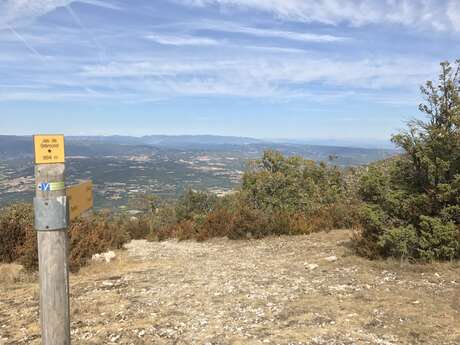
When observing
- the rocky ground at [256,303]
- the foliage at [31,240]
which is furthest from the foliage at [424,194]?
the foliage at [31,240]

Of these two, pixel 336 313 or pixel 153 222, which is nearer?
pixel 336 313

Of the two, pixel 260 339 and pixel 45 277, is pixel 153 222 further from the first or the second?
pixel 45 277

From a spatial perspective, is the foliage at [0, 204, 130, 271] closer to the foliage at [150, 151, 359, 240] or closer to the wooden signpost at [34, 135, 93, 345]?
the foliage at [150, 151, 359, 240]

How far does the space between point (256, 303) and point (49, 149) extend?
4228 mm

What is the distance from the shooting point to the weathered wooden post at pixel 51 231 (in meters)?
3.07

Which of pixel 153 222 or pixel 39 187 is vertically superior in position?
pixel 39 187

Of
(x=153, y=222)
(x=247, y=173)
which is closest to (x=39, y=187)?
(x=153, y=222)

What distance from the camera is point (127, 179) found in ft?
273

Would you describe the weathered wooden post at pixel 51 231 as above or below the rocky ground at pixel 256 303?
above

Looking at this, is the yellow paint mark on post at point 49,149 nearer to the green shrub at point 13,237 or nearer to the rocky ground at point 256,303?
the rocky ground at point 256,303

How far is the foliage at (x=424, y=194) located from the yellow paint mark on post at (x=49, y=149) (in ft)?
22.1

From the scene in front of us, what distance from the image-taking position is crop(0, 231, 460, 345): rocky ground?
5148mm

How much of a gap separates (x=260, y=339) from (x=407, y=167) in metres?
5.47

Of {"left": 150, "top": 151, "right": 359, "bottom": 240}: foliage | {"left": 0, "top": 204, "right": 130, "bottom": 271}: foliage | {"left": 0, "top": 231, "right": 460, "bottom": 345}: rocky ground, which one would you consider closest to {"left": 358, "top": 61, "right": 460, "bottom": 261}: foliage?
{"left": 0, "top": 231, "right": 460, "bottom": 345}: rocky ground
